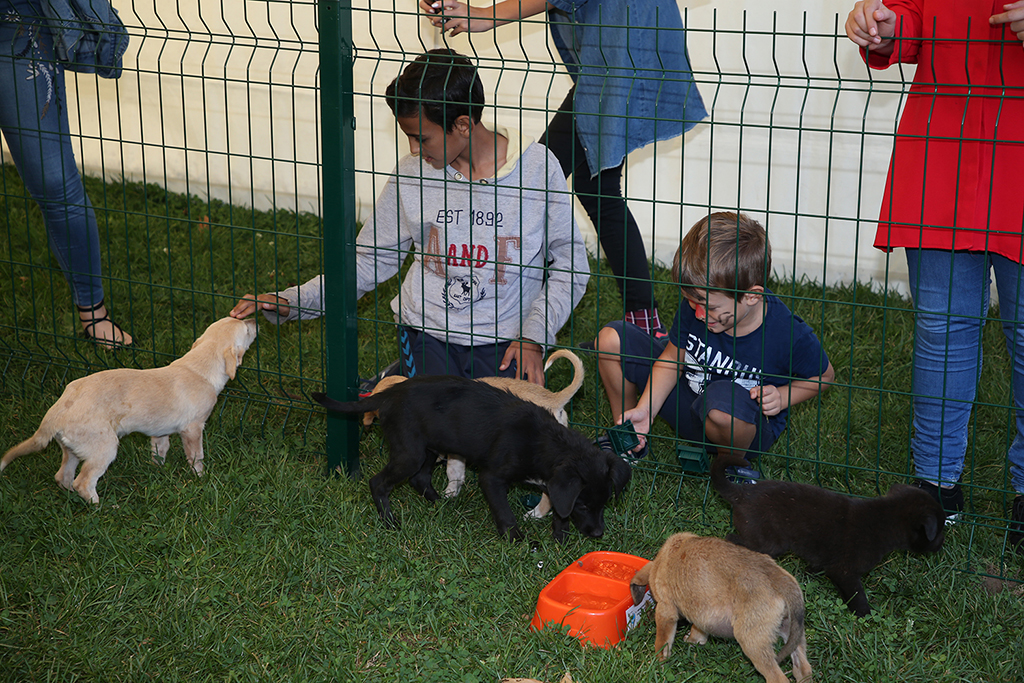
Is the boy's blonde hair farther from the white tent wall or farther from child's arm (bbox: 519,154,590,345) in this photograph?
the white tent wall

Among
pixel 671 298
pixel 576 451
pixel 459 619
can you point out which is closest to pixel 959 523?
pixel 576 451

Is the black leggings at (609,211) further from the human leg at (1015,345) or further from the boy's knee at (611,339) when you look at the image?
the human leg at (1015,345)

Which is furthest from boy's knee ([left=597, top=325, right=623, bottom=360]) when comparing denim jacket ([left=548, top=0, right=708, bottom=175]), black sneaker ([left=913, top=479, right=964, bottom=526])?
black sneaker ([left=913, top=479, right=964, bottom=526])

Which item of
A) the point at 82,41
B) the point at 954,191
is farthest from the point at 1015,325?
the point at 82,41

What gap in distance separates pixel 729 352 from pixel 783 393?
26 centimetres

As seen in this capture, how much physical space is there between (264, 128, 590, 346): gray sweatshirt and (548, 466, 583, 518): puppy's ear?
0.89 m

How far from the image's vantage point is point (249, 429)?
175 inches

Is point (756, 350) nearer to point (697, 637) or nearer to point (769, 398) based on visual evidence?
point (769, 398)

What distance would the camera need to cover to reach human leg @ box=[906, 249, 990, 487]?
3369 millimetres

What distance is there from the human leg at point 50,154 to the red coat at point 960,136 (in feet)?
11.0

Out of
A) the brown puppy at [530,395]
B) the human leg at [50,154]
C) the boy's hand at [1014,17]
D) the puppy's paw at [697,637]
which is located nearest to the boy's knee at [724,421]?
the brown puppy at [530,395]

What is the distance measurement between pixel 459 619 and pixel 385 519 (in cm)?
66

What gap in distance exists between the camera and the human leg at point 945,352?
3.37 m

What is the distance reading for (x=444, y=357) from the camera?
A: 452cm
